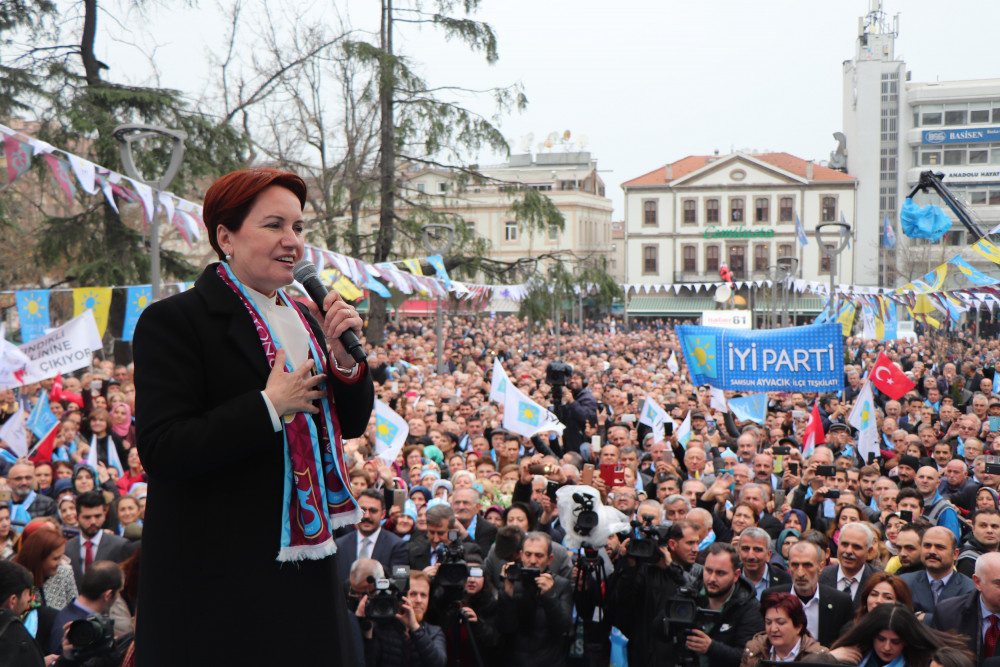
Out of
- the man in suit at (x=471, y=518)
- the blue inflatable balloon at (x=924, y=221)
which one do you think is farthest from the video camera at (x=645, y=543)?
the blue inflatable balloon at (x=924, y=221)

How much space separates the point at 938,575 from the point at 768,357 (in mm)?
6268

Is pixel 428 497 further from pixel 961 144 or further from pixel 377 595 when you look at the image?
pixel 961 144

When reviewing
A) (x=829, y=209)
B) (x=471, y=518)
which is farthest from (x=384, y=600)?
(x=829, y=209)

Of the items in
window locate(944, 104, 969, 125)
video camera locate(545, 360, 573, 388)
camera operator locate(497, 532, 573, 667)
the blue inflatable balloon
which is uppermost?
window locate(944, 104, 969, 125)

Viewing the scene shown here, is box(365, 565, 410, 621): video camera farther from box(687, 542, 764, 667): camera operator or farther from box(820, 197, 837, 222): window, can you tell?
box(820, 197, 837, 222): window

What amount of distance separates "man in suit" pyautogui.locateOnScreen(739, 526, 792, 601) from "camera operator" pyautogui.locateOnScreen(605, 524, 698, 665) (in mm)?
455

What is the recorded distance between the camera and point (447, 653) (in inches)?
234

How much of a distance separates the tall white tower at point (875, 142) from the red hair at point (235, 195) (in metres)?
75.7

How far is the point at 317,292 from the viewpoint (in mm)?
2139

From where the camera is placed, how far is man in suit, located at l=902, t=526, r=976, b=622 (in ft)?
20.3

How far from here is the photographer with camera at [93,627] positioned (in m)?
4.01

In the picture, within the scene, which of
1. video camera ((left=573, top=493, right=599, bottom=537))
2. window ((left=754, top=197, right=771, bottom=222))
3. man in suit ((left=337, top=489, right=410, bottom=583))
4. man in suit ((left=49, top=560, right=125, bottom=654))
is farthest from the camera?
window ((left=754, top=197, right=771, bottom=222))

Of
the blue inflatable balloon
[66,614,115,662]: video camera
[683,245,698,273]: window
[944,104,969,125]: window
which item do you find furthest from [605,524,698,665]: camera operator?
[944,104,969,125]: window

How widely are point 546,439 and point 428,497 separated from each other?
14.2 ft
